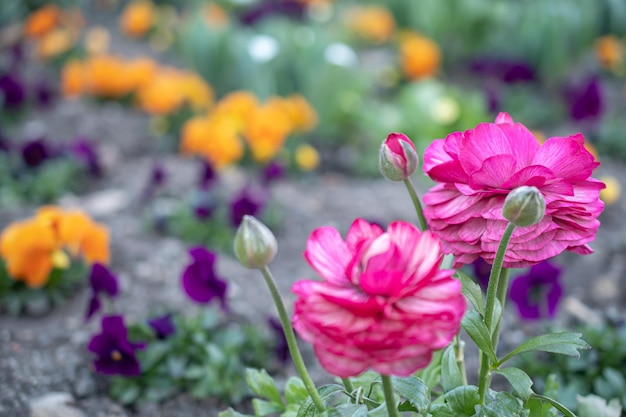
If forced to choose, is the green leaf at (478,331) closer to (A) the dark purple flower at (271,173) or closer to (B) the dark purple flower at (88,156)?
(A) the dark purple flower at (271,173)

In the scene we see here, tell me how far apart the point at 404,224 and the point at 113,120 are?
2.61 m

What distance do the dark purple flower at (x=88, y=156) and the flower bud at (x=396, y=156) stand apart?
185 centimetres

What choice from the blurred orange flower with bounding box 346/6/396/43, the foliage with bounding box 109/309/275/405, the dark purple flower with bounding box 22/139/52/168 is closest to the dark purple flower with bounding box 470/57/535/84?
the blurred orange flower with bounding box 346/6/396/43

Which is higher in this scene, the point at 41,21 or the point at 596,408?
the point at 41,21

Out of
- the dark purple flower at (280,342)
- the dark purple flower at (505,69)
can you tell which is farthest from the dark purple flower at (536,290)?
the dark purple flower at (505,69)

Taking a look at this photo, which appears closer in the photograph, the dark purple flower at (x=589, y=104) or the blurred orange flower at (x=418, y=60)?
the dark purple flower at (x=589, y=104)

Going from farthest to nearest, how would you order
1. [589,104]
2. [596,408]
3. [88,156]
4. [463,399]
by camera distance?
[589,104], [88,156], [596,408], [463,399]

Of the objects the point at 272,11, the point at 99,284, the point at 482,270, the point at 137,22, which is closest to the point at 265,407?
the point at 99,284

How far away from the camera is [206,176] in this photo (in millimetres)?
2215

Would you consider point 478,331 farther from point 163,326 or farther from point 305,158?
point 305,158

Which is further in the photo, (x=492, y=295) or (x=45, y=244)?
(x=45, y=244)

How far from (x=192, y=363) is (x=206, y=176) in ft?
2.79

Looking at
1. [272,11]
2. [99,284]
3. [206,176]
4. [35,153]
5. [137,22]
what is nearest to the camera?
[99,284]

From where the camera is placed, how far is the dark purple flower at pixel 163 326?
4.87ft
